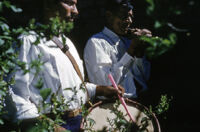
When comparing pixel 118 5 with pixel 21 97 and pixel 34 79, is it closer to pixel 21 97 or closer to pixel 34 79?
pixel 34 79

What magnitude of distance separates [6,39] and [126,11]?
183 centimetres

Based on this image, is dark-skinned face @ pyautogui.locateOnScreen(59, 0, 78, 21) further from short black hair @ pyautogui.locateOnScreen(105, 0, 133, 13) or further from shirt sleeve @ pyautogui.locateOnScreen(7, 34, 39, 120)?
short black hair @ pyautogui.locateOnScreen(105, 0, 133, 13)

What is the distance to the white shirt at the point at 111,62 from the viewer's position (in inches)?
106

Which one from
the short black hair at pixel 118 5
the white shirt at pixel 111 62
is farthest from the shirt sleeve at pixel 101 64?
the short black hair at pixel 118 5

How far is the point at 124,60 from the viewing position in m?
2.72

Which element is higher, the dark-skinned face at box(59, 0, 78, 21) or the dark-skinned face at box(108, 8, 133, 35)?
the dark-skinned face at box(59, 0, 78, 21)

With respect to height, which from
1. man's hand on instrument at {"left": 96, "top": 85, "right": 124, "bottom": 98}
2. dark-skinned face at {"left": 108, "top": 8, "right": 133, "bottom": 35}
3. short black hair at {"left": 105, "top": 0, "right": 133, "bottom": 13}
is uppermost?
short black hair at {"left": 105, "top": 0, "right": 133, "bottom": 13}

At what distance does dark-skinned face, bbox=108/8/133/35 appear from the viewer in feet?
9.34

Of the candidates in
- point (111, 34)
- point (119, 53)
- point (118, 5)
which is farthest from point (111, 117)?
point (118, 5)

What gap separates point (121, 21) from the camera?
286cm

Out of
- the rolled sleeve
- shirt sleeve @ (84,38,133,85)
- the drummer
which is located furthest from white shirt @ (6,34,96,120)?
shirt sleeve @ (84,38,133,85)

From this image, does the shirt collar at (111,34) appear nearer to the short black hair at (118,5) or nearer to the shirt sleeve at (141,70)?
the short black hair at (118,5)

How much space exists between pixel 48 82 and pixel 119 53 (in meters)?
1.20

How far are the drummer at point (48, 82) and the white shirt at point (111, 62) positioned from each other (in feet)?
0.99
